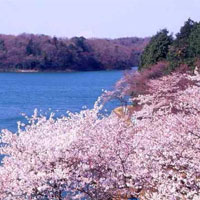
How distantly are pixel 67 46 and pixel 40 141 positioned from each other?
62606mm

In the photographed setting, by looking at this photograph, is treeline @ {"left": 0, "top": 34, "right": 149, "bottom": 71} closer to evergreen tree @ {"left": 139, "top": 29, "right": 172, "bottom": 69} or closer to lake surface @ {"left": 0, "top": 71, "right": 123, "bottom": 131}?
lake surface @ {"left": 0, "top": 71, "right": 123, "bottom": 131}

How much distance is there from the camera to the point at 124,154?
607 centimetres

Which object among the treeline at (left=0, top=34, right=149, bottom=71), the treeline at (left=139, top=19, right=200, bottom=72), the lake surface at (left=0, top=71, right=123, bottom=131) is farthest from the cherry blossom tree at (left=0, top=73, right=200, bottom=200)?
the treeline at (left=0, top=34, right=149, bottom=71)

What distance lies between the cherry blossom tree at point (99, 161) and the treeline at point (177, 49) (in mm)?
Result: 11869

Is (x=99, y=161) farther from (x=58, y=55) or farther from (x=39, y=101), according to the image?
(x=58, y=55)

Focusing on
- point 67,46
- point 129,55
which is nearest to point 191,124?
point 67,46

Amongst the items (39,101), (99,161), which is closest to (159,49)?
(39,101)

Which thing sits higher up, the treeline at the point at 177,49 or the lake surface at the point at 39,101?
the treeline at the point at 177,49

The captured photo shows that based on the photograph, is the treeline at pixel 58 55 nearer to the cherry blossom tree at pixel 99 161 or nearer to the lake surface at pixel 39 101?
the lake surface at pixel 39 101

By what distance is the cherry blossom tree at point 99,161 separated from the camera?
17.7ft

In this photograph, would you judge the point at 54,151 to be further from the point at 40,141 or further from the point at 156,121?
the point at 156,121

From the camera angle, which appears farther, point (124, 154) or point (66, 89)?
point (66, 89)

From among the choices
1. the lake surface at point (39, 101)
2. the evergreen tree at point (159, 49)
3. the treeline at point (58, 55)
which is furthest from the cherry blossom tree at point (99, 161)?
the treeline at point (58, 55)

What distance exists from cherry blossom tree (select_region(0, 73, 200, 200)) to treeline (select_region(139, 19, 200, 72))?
11869mm
